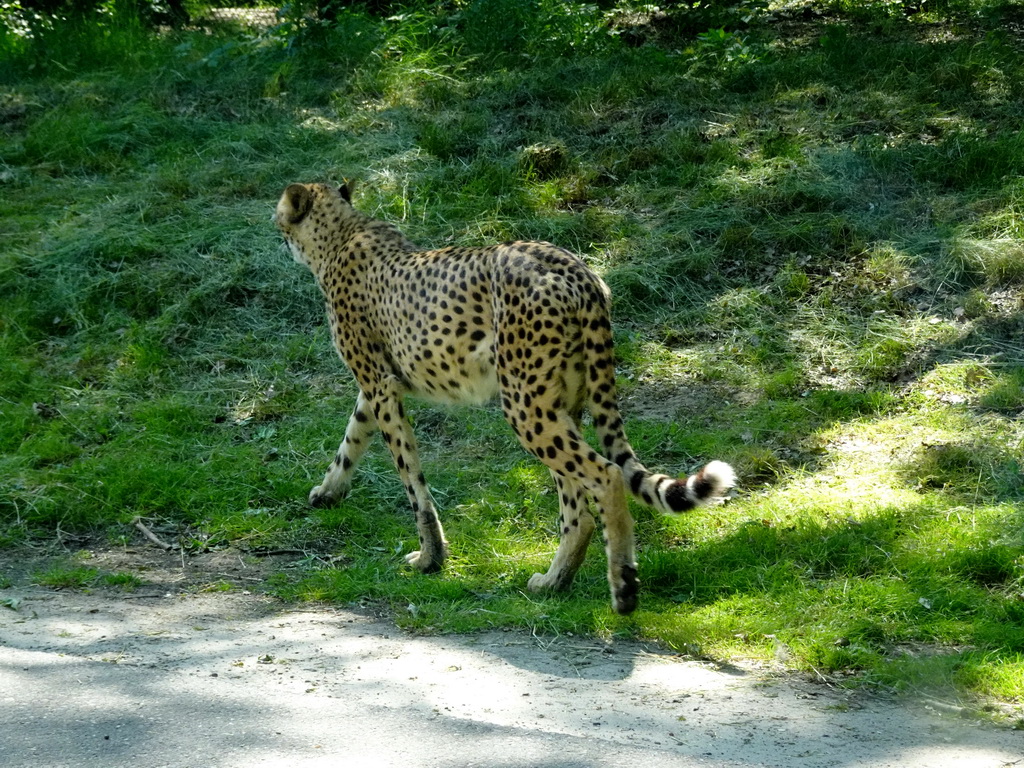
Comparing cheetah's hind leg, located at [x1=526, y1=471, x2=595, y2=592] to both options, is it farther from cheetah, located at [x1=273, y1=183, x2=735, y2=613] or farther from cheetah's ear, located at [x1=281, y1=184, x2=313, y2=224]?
cheetah's ear, located at [x1=281, y1=184, x2=313, y2=224]

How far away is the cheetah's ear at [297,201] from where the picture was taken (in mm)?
6613

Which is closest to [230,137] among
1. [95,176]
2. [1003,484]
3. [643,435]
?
[95,176]

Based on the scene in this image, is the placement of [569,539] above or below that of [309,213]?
below

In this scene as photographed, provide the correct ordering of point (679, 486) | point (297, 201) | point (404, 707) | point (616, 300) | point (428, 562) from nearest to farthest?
point (404, 707) → point (679, 486) → point (428, 562) → point (297, 201) → point (616, 300)

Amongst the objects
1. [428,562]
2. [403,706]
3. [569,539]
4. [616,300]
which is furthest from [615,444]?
[616,300]

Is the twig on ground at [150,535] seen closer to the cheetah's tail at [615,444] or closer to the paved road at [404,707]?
the paved road at [404,707]

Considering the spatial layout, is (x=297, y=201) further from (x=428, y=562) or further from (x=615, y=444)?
(x=615, y=444)

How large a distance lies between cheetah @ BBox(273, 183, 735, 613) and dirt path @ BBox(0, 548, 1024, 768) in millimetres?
617

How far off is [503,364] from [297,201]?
199 cm

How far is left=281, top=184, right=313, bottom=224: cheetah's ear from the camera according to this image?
21.7 feet

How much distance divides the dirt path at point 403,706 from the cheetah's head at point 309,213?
90.0 inches

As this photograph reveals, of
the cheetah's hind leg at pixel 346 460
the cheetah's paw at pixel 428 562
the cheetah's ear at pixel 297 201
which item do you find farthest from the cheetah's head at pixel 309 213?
the cheetah's paw at pixel 428 562

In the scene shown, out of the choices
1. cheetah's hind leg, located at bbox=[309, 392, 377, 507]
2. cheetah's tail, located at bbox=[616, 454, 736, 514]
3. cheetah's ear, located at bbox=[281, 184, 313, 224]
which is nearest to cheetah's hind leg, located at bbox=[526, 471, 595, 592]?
cheetah's tail, located at bbox=[616, 454, 736, 514]

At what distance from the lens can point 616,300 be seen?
8148 mm
